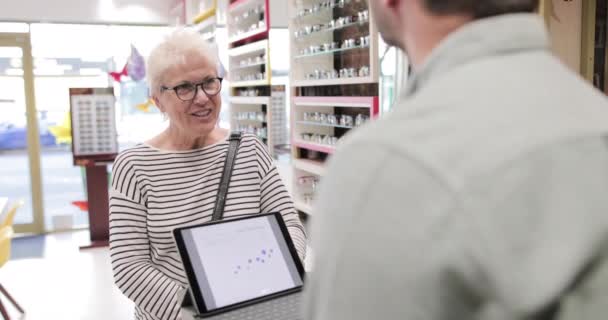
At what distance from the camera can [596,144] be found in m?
0.56

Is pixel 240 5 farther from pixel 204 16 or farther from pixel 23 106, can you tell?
pixel 23 106

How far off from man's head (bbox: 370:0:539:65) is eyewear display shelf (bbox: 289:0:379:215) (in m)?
3.35

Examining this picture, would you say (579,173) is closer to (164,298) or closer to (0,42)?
(164,298)

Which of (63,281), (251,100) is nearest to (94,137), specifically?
(63,281)

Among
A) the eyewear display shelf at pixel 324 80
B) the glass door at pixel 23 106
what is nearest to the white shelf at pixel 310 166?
the eyewear display shelf at pixel 324 80

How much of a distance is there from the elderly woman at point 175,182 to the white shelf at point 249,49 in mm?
4052

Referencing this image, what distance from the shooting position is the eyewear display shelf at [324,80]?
4.41 m

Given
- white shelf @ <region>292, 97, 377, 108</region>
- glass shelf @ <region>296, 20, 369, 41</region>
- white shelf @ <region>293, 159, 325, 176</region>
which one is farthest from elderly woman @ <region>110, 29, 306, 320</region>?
white shelf @ <region>293, 159, 325, 176</region>

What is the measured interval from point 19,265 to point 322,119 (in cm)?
342

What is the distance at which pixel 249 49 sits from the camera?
20.4 feet

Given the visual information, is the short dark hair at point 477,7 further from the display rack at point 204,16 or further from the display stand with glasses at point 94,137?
the display rack at point 204,16

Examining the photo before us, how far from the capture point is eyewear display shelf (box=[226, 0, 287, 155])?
595 centimetres

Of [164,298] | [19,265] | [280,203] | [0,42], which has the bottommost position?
[19,265]

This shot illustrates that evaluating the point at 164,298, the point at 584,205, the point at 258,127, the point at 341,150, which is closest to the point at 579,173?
the point at 584,205
